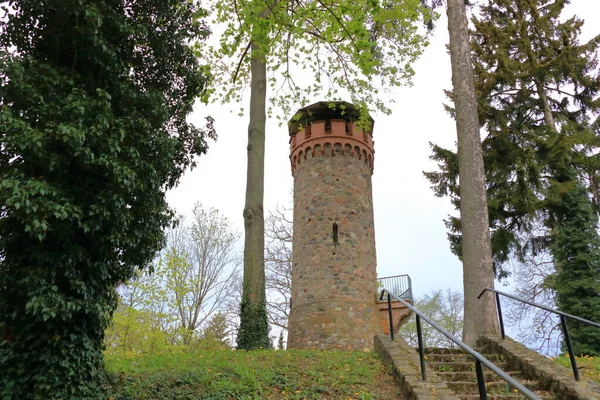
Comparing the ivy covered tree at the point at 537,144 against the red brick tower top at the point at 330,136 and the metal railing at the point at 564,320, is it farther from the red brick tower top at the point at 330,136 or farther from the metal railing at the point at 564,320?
the metal railing at the point at 564,320

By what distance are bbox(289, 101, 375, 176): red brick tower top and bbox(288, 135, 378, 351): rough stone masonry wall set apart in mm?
122

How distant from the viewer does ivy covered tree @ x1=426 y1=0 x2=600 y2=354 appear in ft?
42.6

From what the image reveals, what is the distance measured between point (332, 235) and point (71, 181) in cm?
1052

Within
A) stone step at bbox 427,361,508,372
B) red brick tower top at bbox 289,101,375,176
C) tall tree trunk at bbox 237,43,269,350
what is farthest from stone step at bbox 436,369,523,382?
red brick tower top at bbox 289,101,375,176

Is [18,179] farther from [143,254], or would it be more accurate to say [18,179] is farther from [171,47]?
Result: [171,47]

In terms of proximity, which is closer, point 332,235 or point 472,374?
point 472,374

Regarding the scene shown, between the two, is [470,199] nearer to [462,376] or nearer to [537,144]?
[462,376]

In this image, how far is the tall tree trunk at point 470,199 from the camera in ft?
25.3

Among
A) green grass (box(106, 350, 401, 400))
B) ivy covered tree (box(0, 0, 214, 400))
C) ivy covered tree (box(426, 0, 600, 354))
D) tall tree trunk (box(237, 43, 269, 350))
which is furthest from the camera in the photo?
ivy covered tree (box(426, 0, 600, 354))

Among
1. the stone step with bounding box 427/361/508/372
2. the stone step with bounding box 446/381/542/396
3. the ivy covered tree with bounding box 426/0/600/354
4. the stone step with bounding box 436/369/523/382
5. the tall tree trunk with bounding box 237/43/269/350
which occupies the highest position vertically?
the ivy covered tree with bounding box 426/0/600/354

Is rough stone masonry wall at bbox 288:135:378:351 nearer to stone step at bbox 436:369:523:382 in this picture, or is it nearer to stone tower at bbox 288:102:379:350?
stone tower at bbox 288:102:379:350

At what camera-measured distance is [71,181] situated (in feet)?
18.3

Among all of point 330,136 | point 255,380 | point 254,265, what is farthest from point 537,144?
point 255,380

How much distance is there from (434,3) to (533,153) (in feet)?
16.7
